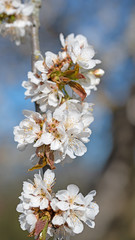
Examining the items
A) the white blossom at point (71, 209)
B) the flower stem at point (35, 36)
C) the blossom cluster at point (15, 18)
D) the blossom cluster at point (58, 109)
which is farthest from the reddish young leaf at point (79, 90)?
the blossom cluster at point (15, 18)

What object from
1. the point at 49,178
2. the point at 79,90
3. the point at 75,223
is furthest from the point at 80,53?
the point at 75,223

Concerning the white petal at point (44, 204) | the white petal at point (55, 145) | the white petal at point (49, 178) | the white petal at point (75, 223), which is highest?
the white petal at point (55, 145)

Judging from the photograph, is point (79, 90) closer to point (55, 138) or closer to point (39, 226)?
point (55, 138)

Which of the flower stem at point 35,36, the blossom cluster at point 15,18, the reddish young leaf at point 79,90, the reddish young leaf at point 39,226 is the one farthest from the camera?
the blossom cluster at point 15,18

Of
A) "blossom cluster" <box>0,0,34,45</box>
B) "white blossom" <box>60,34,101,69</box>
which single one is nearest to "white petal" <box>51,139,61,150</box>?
"white blossom" <box>60,34,101,69</box>

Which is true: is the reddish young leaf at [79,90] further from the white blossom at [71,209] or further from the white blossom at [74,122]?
the white blossom at [71,209]

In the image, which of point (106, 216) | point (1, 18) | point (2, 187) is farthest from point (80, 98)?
point (2, 187)

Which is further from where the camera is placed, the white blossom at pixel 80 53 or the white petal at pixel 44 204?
the white blossom at pixel 80 53
